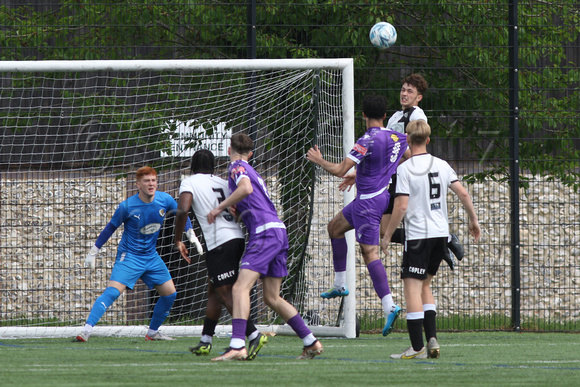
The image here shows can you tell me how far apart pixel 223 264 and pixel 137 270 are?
2385mm

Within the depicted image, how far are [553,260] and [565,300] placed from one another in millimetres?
581

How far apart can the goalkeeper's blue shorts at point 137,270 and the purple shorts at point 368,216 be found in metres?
2.20

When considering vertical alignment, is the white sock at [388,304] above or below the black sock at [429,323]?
above

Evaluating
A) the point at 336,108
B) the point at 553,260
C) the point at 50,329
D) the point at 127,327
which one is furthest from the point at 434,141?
the point at 50,329

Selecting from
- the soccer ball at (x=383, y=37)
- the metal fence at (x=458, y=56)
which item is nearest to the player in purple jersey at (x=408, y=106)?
the soccer ball at (x=383, y=37)

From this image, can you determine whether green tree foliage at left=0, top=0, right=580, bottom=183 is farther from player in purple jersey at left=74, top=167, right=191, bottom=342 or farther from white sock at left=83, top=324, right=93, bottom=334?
white sock at left=83, top=324, right=93, bottom=334

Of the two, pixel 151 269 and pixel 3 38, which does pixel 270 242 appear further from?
pixel 3 38

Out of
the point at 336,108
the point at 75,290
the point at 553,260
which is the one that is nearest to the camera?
the point at 336,108

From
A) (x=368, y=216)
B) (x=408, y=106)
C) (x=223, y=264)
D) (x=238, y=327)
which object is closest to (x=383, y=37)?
(x=408, y=106)

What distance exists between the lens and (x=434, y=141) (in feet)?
36.2

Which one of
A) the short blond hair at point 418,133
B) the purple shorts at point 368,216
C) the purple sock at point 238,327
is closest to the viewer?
the purple sock at point 238,327

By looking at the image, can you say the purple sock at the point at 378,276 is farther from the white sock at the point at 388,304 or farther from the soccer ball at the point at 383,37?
the soccer ball at the point at 383,37

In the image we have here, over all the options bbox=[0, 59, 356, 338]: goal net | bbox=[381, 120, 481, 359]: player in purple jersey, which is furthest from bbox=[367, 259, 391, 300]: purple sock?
bbox=[381, 120, 481, 359]: player in purple jersey

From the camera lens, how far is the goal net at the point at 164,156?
9859 millimetres
